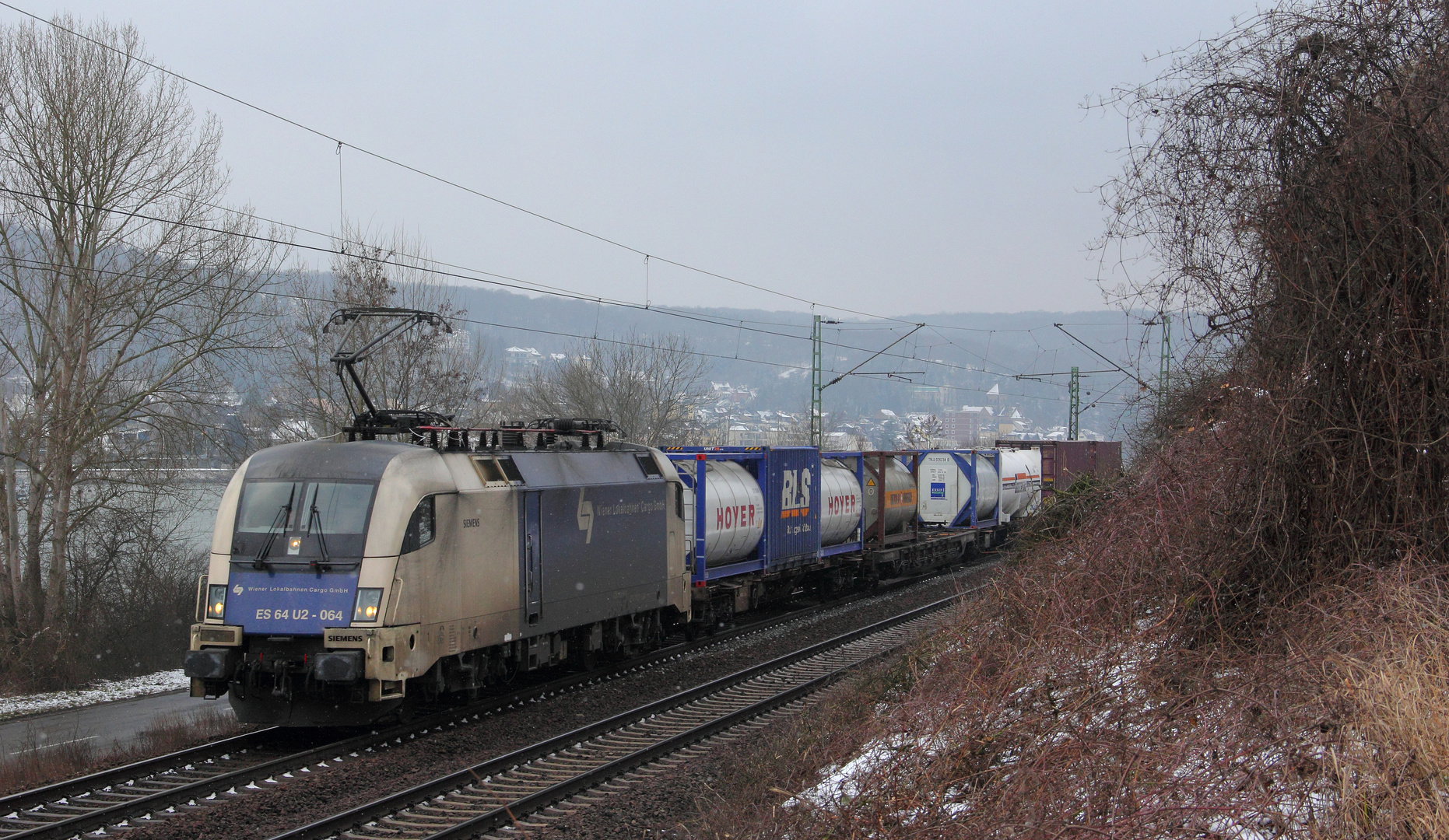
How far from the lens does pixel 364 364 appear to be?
23172 millimetres

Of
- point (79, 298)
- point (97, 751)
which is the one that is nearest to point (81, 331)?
point (79, 298)

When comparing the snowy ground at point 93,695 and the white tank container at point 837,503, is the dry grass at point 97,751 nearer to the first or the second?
the snowy ground at point 93,695

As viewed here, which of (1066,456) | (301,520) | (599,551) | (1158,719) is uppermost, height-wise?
(1066,456)

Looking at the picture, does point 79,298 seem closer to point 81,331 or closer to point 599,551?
point 81,331

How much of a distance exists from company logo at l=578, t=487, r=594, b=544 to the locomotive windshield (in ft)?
10.9

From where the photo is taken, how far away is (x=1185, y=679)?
6.38 m

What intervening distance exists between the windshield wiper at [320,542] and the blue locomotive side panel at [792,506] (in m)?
9.58

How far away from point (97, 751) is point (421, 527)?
420cm

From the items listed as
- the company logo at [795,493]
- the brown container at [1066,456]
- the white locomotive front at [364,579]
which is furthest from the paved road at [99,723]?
the brown container at [1066,456]

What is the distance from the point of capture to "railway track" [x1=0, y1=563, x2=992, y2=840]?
7699 millimetres

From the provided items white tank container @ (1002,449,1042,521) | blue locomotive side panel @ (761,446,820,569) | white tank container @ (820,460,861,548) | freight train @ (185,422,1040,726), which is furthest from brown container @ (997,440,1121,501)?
freight train @ (185,422,1040,726)

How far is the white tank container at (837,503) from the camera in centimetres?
2091

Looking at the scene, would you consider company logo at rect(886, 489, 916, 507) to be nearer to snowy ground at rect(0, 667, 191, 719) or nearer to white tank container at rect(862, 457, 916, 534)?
white tank container at rect(862, 457, 916, 534)

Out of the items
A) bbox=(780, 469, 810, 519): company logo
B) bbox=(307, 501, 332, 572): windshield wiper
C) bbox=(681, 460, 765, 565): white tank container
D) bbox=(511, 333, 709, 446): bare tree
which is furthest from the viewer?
bbox=(511, 333, 709, 446): bare tree
